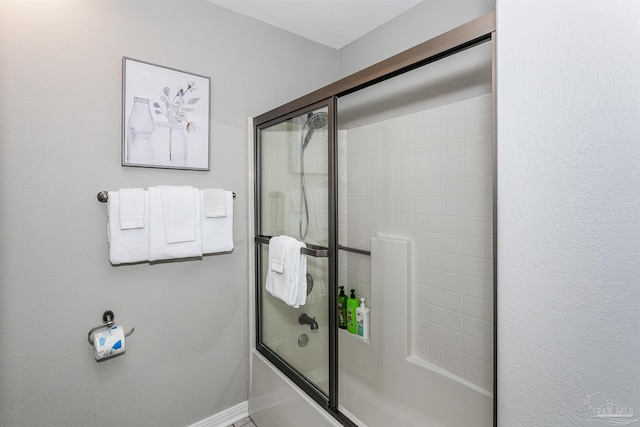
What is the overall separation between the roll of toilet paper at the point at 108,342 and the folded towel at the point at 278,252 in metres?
0.71

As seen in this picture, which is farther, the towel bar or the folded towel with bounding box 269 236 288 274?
the folded towel with bounding box 269 236 288 274

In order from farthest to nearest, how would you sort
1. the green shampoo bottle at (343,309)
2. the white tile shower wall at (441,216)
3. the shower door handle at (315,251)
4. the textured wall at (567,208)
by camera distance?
the green shampoo bottle at (343,309)
the white tile shower wall at (441,216)
the shower door handle at (315,251)
the textured wall at (567,208)

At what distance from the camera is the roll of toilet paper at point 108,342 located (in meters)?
1.27

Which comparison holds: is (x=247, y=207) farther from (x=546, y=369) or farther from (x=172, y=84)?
(x=546, y=369)

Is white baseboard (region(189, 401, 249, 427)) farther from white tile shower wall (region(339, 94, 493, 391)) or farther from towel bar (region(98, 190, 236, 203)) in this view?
towel bar (region(98, 190, 236, 203))

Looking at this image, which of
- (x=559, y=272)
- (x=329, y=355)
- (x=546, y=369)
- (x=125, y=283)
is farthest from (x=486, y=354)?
(x=125, y=283)

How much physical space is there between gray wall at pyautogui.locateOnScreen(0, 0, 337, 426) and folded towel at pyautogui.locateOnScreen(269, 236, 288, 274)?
0.31m

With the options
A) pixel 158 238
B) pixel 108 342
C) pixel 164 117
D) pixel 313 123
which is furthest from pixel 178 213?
pixel 313 123

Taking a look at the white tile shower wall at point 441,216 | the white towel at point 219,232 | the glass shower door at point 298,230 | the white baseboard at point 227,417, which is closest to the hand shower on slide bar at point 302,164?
the glass shower door at point 298,230

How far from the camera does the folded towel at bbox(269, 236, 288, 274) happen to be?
148cm

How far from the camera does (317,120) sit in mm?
1377

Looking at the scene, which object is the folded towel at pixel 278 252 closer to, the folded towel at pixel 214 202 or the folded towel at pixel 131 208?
the folded towel at pixel 214 202

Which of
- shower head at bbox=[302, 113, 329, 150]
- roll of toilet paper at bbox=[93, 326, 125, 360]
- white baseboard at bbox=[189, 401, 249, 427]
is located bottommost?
white baseboard at bbox=[189, 401, 249, 427]

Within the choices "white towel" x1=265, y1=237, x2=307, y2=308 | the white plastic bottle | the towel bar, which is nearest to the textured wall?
"white towel" x1=265, y1=237, x2=307, y2=308
